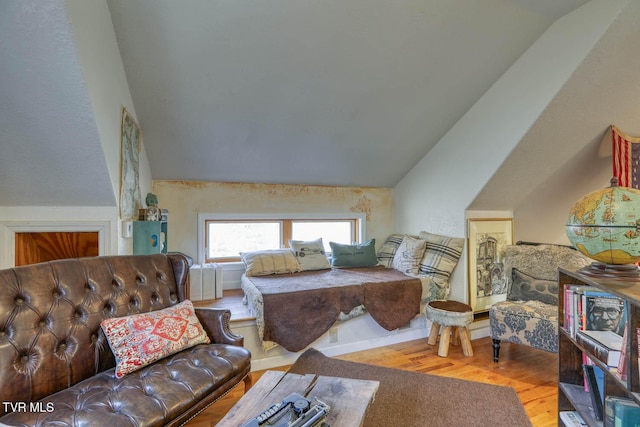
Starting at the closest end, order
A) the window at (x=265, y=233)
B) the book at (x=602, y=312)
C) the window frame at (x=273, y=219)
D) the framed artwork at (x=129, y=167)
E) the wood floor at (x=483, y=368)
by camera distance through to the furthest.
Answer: the book at (x=602, y=312) < the wood floor at (x=483, y=368) < the framed artwork at (x=129, y=167) < the window frame at (x=273, y=219) < the window at (x=265, y=233)

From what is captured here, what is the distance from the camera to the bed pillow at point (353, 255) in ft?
12.1

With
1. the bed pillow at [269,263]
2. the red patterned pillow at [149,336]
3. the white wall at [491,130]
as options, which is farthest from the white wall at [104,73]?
the white wall at [491,130]

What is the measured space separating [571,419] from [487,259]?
6.30 feet

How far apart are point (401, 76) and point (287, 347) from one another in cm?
234

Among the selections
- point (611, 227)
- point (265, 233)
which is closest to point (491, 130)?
point (611, 227)

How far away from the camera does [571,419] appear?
1.48m

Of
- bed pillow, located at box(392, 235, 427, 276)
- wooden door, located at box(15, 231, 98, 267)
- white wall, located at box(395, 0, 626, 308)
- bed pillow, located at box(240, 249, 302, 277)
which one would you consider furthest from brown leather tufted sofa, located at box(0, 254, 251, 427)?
white wall, located at box(395, 0, 626, 308)

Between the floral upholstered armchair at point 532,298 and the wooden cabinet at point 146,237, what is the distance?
2823 millimetres

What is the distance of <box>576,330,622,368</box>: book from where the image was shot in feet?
3.86

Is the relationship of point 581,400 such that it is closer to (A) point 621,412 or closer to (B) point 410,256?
(A) point 621,412

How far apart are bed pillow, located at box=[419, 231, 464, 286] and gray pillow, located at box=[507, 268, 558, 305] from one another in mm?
508

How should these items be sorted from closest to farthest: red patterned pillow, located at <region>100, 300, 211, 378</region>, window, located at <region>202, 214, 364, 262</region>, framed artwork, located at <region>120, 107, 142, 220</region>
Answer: red patterned pillow, located at <region>100, 300, 211, 378</region>
framed artwork, located at <region>120, 107, 142, 220</region>
window, located at <region>202, 214, 364, 262</region>

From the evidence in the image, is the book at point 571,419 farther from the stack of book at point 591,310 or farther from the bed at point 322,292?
the bed at point 322,292

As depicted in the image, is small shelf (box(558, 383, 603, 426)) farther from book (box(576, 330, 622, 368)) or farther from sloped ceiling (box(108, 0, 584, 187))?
sloped ceiling (box(108, 0, 584, 187))
